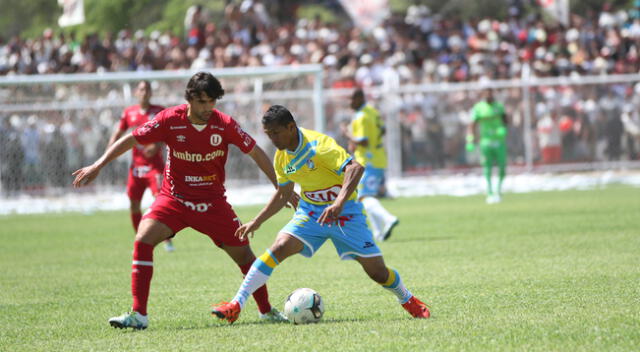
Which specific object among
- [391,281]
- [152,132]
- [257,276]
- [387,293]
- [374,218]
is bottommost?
[374,218]

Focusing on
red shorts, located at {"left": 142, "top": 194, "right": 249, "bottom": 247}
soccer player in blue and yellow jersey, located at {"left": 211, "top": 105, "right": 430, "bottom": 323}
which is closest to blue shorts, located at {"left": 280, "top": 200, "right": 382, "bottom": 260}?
soccer player in blue and yellow jersey, located at {"left": 211, "top": 105, "right": 430, "bottom": 323}

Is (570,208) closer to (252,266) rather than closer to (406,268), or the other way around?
(406,268)

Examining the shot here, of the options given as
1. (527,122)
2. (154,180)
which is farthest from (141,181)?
(527,122)

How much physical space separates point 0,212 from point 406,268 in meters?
14.5

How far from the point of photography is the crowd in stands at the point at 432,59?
25.7m

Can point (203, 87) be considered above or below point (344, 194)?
above

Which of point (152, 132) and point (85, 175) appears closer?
point (85, 175)

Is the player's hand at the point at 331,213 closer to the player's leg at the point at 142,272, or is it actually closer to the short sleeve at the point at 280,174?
the short sleeve at the point at 280,174

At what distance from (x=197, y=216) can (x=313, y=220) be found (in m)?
0.98

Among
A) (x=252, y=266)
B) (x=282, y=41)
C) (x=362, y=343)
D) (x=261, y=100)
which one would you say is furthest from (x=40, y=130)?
(x=362, y=343)

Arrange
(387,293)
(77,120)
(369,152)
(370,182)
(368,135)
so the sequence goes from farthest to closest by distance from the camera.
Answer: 1. (77,120)
2. (369,152)
3. (368,135)
4. (370,182)
5. (387,293)

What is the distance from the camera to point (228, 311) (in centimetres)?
751

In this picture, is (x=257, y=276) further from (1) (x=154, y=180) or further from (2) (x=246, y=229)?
(1) (x=154, y=180)

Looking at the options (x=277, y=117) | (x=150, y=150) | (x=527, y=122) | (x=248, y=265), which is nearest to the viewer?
(x=277, y=117)
